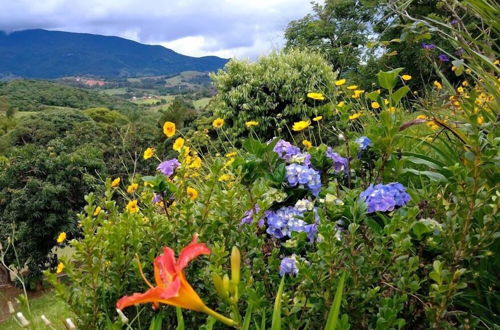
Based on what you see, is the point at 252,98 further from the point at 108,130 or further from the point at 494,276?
the point at 108,130

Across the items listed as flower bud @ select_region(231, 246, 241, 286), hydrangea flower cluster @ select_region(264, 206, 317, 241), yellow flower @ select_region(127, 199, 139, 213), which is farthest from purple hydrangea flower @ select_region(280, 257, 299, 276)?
yellow flower @ select_region(127, 199, 139, 213)

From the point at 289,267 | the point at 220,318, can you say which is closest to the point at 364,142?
the point at 289,267

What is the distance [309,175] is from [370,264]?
1.35 ft

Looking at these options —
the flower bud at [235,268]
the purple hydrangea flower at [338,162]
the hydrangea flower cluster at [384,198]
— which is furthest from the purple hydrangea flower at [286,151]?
the flower bud at [235,268]

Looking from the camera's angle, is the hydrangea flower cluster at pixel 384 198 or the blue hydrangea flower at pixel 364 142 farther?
the blue hydrangea flower at pixel 364 142

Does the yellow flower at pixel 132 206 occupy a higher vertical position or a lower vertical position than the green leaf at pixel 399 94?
lower

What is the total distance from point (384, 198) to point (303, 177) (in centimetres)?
30

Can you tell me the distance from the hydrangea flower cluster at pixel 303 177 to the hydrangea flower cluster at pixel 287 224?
0.10m

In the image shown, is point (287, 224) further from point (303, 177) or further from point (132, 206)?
point (132, 206)

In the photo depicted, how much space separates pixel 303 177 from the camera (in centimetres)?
157

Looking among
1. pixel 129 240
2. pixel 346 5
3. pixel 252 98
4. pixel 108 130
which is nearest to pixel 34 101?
pixel 108 130

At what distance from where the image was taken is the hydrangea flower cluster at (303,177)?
1.57m

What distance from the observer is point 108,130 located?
23.9 metres

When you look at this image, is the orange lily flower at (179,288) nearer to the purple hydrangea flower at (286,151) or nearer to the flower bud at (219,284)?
the flower bud at (219,284)
